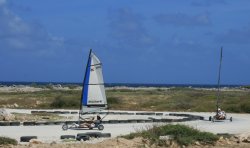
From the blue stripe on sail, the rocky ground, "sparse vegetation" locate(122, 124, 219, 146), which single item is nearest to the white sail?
the blue stripe on sail

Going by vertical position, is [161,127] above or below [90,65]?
below

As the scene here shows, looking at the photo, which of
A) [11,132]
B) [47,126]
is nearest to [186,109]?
[47,126]

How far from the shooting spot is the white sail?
1118 inches

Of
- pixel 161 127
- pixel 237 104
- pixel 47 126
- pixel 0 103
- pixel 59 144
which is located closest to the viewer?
pixel 59 144

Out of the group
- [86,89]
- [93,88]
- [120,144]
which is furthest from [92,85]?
[120,144]

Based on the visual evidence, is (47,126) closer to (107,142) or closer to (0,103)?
(107,142)

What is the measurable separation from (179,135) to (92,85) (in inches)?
302

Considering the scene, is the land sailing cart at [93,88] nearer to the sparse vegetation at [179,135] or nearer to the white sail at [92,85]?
the white sail at [92,85]

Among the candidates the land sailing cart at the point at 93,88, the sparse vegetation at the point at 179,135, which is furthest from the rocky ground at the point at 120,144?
the land sailing cart at the point at 93,88

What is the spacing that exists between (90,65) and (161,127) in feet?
23.4

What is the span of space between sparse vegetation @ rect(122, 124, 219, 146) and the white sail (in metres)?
6.45

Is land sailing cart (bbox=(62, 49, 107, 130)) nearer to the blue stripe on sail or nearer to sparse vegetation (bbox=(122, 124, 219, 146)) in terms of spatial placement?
the blue stripe on sail

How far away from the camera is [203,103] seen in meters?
60.7

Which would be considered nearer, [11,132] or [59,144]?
[59,144]
